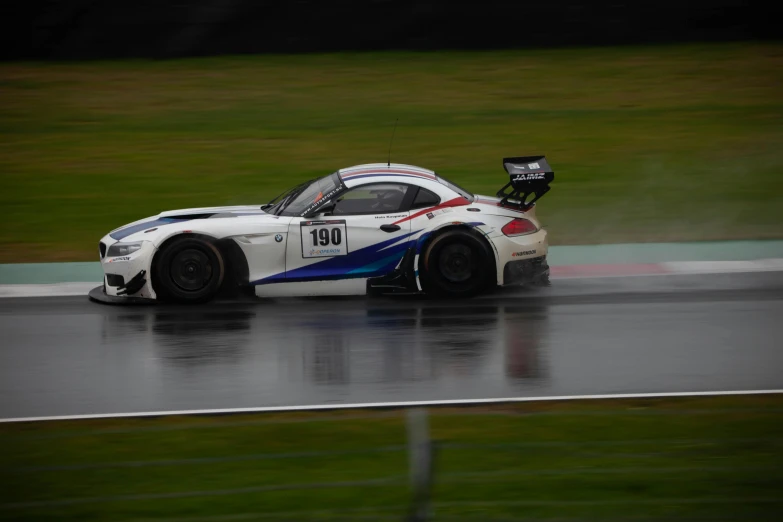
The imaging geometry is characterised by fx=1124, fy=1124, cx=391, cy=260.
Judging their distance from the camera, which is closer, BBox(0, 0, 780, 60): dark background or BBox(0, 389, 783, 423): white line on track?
BBox(0, 389, 783, 423): white line on track

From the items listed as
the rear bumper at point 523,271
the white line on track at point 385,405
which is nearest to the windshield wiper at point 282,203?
the rear bumper at point 523,271

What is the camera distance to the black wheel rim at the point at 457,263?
439 inches

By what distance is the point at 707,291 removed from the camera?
1162 cm

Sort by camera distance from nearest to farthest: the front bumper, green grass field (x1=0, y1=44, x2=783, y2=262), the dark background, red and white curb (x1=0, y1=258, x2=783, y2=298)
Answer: the front bumper, red and white curb (x1=0, y1=258, x2=783, y2=298), green grass field (x1=0, y1=44, x2=783, y2=262), the dark background

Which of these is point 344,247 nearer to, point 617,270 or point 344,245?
point 344,245

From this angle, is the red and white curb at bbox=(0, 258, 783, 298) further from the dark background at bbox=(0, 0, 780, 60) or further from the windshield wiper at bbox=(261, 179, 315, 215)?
the dark background at bbox=(0, 0, 780, 60)

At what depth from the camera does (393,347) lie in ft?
31.3

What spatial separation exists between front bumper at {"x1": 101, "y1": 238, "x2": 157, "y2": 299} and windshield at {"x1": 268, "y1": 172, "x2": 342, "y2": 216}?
1359 millimetres

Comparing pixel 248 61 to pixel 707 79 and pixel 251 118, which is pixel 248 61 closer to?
pixel 251 118

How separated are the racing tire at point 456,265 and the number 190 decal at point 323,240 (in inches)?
32.9

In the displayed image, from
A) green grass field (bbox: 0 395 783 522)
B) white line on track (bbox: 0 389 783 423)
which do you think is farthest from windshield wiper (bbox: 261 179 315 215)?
green grass field (bbox: 0 395 783 522)

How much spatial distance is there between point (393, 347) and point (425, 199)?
2.17 metres

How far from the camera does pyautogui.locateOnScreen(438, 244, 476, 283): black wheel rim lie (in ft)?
36.6

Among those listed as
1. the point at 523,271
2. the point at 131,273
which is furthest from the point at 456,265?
the point at 131,273
